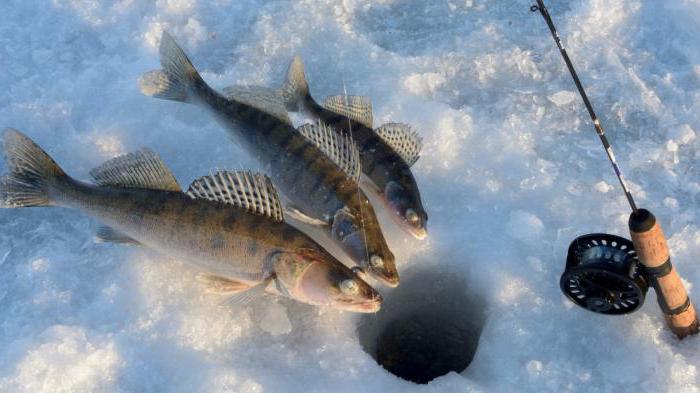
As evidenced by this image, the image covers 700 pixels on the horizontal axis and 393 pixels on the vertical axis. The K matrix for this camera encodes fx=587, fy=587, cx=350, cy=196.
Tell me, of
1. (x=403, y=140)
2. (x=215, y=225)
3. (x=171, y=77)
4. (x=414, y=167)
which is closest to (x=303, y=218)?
(x=215, y=225)

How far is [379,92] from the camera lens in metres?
3.97

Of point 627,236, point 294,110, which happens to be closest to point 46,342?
point 294,110

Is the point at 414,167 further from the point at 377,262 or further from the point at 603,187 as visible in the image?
the point at 603,187

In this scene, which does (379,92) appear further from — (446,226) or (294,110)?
(446,226)

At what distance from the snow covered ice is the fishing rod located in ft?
0.72

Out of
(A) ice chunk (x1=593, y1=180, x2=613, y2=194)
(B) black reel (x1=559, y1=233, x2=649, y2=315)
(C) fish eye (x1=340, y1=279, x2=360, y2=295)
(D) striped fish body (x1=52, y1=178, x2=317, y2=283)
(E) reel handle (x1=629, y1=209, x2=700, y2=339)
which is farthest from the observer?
(A) ice chunk (x1=593, y1=180, x2=613, y2=194)

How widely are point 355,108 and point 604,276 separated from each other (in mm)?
1694

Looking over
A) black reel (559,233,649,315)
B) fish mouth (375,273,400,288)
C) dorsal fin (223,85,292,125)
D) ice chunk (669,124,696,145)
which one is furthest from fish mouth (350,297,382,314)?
ice chunk (669,124,696,145)

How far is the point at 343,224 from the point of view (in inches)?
117

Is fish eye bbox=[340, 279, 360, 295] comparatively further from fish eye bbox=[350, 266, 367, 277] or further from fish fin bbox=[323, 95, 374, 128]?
fish fin bbox=[323, 95, 374, 128]

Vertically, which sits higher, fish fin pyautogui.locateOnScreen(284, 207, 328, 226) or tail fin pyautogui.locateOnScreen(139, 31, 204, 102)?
tail fin pyautogui.locateOnScreen(139, 31, 204, 102)

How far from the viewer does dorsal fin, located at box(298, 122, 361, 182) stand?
122 inches

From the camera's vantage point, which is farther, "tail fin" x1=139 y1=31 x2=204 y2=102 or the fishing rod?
"tail fin" x1=139 y1=31 x2=204 y2=102

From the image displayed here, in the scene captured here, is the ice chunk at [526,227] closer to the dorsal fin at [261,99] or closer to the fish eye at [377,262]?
the fish eye at [377,262]
